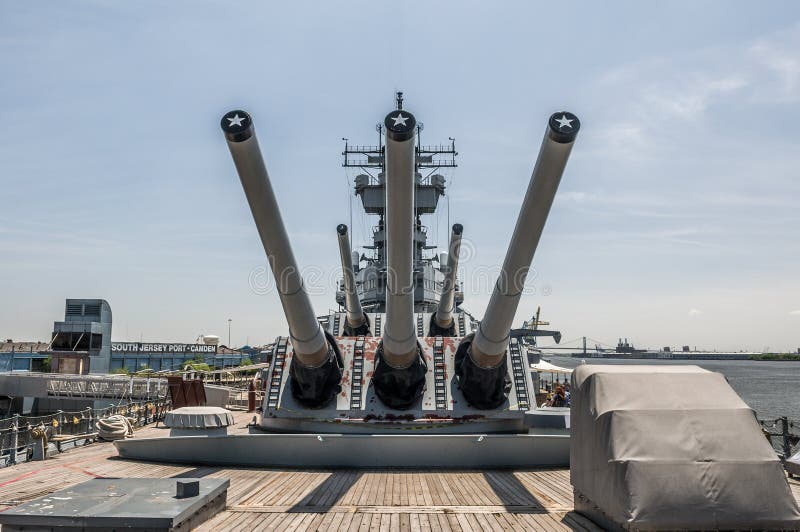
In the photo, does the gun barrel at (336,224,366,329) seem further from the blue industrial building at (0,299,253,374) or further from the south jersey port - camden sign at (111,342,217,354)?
the south jersey port - camden sign at (111,342,217,354)

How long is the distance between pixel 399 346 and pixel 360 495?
7.13 ft

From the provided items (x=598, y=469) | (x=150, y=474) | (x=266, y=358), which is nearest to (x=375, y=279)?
(x=266, y=358)

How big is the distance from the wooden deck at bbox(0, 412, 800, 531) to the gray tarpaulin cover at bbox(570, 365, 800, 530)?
2.84 feet

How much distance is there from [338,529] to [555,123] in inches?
166

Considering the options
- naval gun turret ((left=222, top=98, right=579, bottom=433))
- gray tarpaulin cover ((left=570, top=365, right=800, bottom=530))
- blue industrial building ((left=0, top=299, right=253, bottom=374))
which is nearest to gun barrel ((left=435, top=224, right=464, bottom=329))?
naval gun turret ((left=222, top=98, right=579, bottom=433))

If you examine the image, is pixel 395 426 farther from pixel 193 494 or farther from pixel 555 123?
pixel 555 123

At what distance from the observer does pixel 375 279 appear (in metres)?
21.4

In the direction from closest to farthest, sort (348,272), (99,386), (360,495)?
1. (360,495)
2. (348,272)
3. (99,386)

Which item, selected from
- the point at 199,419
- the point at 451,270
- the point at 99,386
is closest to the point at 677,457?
the point at 199,419

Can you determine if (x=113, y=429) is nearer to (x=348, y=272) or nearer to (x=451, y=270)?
(x=348, y=272)

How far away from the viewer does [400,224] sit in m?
6.24

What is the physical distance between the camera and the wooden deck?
209 inches

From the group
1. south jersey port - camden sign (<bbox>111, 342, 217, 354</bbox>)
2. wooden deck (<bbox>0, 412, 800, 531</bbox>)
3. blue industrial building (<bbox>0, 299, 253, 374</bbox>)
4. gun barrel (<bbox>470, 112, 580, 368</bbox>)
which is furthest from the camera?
south jersey port - camden sign (<bbox>111, 342, 217, 354</bbox>)

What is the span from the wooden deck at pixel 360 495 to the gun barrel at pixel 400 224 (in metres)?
1.83
